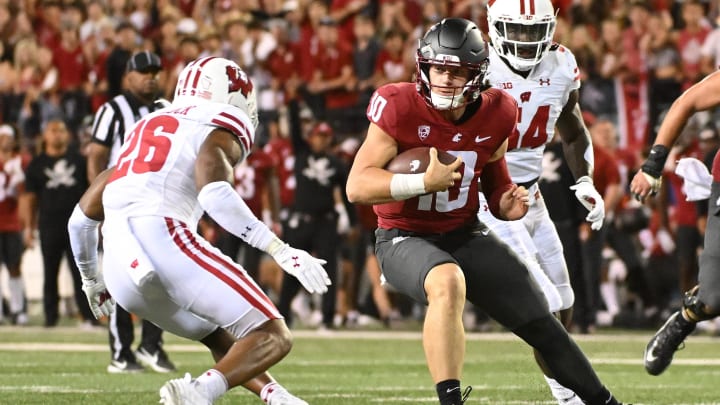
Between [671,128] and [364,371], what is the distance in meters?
3.46

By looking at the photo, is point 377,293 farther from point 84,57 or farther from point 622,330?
point 84,57

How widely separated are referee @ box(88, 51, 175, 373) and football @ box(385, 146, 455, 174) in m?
3.50

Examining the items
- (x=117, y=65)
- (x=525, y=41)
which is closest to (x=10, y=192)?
(x=117, y=65)

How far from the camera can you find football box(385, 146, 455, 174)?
493cm

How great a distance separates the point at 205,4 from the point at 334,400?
9875mm

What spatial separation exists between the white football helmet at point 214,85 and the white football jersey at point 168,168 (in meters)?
0.22

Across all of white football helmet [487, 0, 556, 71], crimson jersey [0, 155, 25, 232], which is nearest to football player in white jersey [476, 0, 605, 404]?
white football helmet [487, 0, 556, 71]

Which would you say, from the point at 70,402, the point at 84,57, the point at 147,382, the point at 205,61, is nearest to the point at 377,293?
the point at 84,57

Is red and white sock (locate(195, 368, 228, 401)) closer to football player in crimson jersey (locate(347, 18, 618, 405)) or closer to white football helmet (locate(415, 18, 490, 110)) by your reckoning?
football player in crimson jersey (locate(347, 18, 618, 405))

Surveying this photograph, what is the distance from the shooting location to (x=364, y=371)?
846cm

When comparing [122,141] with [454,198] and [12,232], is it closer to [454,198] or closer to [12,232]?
[454,198]

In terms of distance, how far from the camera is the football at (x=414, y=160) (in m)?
4.93

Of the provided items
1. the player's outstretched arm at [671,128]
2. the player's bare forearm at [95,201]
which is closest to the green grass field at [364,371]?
the player's bare forearm at [95,201]

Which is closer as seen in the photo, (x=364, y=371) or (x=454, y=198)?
(x=454, y=198)
